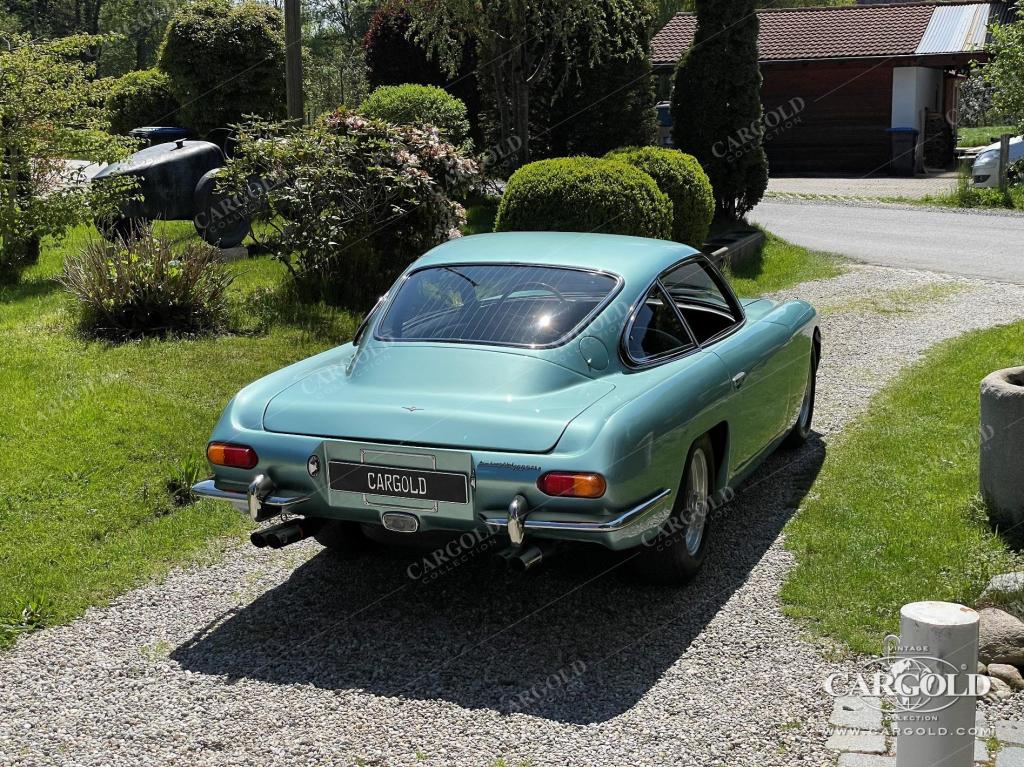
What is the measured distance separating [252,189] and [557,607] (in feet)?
22.3

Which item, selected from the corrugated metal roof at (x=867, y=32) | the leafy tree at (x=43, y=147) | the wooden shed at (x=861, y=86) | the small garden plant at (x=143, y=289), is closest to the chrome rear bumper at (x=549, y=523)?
the small garden plant at (x=143, y=289)

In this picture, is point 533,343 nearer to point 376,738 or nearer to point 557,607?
point 557,607

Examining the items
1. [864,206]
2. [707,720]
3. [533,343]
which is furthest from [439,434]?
[864,206]

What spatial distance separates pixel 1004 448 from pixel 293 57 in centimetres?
1070

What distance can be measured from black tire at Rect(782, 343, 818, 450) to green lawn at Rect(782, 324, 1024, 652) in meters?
0.20

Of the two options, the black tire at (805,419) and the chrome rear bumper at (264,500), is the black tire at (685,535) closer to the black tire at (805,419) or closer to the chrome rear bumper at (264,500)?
the chrome rear bumper at (264,500)

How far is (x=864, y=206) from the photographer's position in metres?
22.8

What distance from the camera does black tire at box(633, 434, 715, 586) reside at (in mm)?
5117

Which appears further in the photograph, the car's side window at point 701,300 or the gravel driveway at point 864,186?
the gravel driveway at point 864,186

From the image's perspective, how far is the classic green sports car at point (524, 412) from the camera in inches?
178

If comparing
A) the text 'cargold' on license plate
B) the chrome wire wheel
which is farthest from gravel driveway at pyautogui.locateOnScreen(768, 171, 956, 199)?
the text 'cargold' on license plate

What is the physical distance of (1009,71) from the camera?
74.5 feet

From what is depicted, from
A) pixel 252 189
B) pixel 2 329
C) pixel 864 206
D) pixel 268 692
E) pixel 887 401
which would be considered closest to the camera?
pixel 268 692

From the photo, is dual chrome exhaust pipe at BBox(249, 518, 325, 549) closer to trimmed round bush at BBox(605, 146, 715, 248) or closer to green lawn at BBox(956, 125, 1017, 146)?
trimmed round bush at BBox(605, 146, 715, 248)
